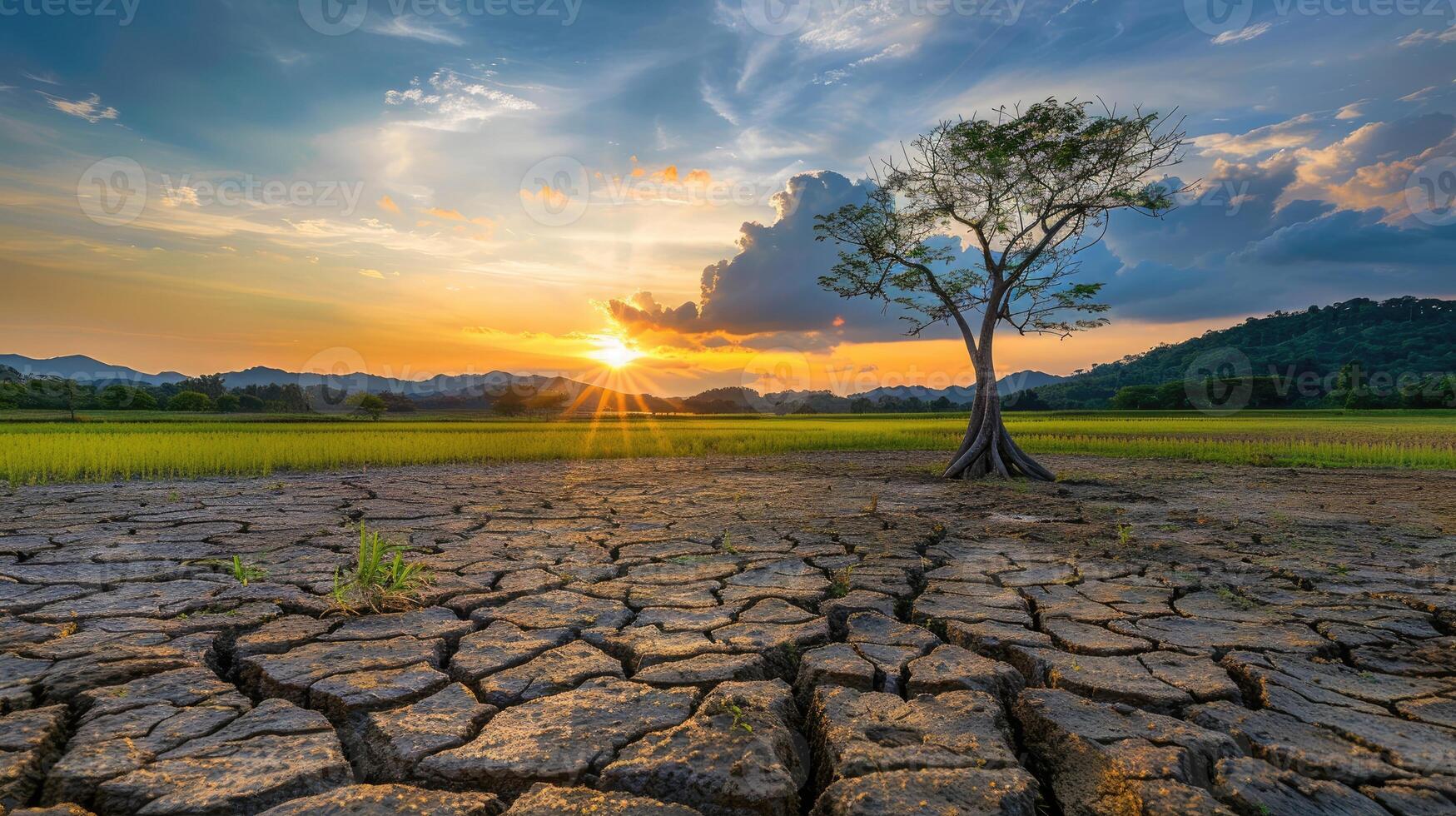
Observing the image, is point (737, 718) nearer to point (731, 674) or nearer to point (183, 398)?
point (731, 674)

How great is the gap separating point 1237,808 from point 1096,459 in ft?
45.0

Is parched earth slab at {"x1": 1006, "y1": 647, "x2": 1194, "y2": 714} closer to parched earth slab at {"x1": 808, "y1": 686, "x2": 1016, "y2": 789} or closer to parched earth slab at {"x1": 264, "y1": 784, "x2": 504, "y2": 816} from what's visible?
parched earth slab at {"x1": 808, "y1": 686, "x2": 1016, "y2": 789}

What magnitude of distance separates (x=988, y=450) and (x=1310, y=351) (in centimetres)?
6802

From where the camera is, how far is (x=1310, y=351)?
5841cm

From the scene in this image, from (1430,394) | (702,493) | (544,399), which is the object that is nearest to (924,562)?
(702,493)

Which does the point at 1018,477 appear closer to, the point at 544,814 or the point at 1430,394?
the point at 544,814

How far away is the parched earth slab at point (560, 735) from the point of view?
1.83 metres

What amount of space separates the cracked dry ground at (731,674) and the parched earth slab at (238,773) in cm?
1

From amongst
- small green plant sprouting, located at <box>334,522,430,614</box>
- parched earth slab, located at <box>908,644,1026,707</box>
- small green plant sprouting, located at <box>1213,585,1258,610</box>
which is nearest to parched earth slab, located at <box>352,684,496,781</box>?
small green plant sprouting, located at <box>334,522,430,614</box>

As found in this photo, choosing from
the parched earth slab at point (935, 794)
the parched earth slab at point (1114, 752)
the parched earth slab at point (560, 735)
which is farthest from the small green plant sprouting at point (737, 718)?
the parched earth slab at point (1114, 752)

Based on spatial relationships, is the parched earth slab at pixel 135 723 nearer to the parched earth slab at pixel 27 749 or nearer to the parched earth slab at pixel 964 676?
the parched earth slab at pixel 27 749

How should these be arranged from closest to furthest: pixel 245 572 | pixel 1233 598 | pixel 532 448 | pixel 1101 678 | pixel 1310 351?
pixel 1101 678 → pixel 1233 598 → pixel 245 572 → pixel 532 448 → pixel 1310 351

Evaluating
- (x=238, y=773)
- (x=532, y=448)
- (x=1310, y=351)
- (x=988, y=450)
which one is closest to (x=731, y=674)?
(x=238, y=773)

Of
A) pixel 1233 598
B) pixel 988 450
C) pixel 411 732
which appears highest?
pixel 988 450
